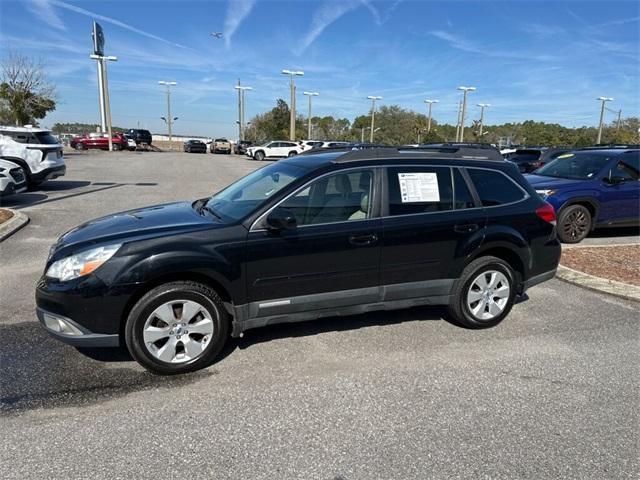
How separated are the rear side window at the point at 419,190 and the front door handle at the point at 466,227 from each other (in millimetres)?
196

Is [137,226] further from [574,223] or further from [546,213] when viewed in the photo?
[574,223]

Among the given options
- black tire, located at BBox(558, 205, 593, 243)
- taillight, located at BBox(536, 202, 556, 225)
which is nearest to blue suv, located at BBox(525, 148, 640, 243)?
black tire, located at BBox(558, 205, 593, 243)

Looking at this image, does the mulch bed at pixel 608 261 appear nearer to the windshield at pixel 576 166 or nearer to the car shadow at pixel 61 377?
the windshield at pixel 576 166

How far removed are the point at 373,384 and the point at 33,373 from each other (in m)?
2.63

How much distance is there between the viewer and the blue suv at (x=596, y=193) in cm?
783

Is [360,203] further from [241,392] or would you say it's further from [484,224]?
[241,392]

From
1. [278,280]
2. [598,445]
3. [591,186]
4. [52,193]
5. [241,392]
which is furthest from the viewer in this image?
[52,193]

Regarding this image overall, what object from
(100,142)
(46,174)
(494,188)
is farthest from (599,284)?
(100,142)

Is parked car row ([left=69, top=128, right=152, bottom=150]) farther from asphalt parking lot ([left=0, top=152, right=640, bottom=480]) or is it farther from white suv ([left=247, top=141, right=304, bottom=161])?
asphalt parking lot ([left=0, top=152, right=640, bottom=480])

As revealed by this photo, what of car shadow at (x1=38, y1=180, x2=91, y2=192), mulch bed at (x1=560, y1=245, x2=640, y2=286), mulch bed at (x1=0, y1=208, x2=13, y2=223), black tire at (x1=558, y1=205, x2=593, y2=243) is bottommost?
mulch bed at (x1=560, y1=245, x2=640, y2=286)

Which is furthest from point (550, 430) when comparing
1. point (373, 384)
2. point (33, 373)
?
point (33, 373)

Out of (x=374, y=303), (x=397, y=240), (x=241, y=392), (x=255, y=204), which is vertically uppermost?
(x=255, y=204)

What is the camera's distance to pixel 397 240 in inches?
153

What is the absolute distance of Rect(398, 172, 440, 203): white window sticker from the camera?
3996 millimetres
